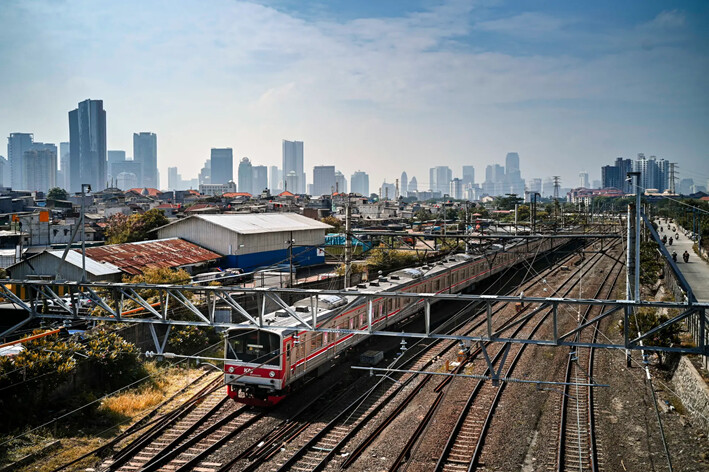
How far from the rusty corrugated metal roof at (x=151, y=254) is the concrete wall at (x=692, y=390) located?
20.2 metres

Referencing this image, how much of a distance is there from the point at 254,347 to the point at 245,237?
Answer: 1891cm

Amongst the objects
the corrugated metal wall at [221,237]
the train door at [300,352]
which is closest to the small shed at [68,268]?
the corrugated metal wall at [221,237]

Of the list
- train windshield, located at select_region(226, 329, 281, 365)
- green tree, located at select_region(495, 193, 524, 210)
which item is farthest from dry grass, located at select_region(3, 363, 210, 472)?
green tree, located at select_region(495, 193, 524, 210)

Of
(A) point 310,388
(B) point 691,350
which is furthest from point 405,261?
(B) point 691,350

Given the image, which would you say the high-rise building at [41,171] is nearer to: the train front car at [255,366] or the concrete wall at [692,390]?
the train front car at [255,366]

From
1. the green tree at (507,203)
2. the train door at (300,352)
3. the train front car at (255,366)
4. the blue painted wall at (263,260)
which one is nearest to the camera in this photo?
the train front car at (255,366)

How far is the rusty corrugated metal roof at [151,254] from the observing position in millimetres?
25078

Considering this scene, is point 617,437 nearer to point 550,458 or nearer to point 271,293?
point 550,458

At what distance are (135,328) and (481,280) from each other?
1785cm

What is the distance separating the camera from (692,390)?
12.8 metres

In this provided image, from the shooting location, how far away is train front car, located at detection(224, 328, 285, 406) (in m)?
12.2

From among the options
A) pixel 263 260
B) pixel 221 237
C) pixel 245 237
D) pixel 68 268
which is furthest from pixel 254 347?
pixel 263 260

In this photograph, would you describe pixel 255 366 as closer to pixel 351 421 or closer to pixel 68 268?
pixel 351 421

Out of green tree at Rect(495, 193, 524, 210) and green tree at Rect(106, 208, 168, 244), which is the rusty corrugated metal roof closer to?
green tree at Rect(106, 208, 168, 244)
